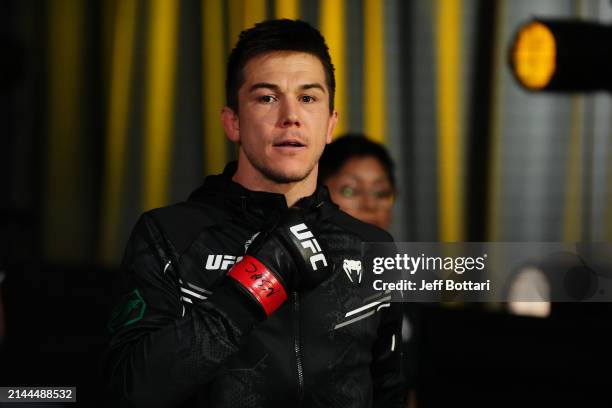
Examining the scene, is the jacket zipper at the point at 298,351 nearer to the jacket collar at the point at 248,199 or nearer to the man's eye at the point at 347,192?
the jacket collar at the point at 248,199

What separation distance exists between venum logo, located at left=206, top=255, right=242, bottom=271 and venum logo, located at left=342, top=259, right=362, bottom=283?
16 cm

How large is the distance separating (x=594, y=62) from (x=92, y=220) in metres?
2.05

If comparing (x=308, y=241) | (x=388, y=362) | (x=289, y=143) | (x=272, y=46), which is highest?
(x=272, y=46)

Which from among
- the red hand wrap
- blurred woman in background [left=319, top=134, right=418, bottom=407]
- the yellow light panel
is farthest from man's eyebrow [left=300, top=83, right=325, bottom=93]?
the yellow light panel

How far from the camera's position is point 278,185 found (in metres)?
1.13

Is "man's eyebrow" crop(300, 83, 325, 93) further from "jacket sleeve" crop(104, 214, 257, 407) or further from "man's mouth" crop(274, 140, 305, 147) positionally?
"jacket sleeve" crop(104, 214, 257, 407)

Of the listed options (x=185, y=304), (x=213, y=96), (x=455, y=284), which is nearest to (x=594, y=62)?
(x=455, y=284)

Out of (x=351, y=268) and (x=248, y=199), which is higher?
(x=248, y=199)

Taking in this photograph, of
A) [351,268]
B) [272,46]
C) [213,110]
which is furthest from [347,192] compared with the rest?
[213,110]

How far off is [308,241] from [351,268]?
0.18m

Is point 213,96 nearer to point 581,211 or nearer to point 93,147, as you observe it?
point 93,147

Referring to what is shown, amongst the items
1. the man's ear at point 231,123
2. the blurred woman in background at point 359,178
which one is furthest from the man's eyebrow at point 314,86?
the blurred woman in background at point 359,178

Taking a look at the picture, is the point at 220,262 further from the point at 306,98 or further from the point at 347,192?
the point at 347,192

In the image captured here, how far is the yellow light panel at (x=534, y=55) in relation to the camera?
197 cm
